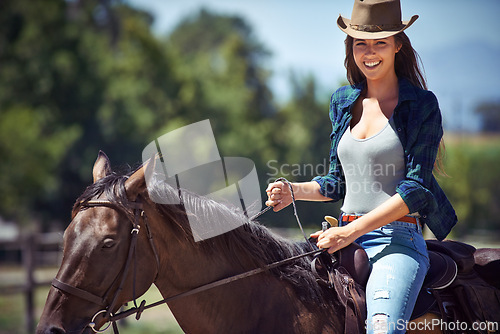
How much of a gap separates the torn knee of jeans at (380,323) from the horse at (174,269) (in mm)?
232

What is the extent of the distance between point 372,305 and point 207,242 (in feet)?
2.90

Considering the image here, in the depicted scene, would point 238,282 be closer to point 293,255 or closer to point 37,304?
point 293,255

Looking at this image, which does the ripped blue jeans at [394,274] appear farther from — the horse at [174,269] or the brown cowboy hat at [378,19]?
the brown cowboy hat at [378,19]

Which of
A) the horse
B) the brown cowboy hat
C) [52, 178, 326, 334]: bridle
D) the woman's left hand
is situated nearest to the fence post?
the horse

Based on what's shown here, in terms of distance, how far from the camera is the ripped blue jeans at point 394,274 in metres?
Answer: 2.48

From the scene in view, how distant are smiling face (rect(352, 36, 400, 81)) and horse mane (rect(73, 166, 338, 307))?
3.43 feet

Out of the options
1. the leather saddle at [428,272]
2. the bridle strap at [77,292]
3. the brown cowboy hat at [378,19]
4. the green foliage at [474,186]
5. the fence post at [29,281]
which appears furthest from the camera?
the green foliage at [474,186]

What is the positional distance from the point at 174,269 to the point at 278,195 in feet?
2.44

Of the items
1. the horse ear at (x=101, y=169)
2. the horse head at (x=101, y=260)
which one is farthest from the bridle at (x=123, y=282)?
the horse ear at (x=101, y=169)

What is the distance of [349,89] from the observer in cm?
308

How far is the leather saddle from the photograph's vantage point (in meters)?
2.66

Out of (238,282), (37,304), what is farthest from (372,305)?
(37,304)

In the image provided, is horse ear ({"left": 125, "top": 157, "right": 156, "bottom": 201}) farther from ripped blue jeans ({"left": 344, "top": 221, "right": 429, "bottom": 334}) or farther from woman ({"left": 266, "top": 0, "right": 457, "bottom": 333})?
ripped blue jeans ({"left": 344, "top": 221, "right": 429, "bottom": 334})

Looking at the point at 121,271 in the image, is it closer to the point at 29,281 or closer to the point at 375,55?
the point at 375,55
